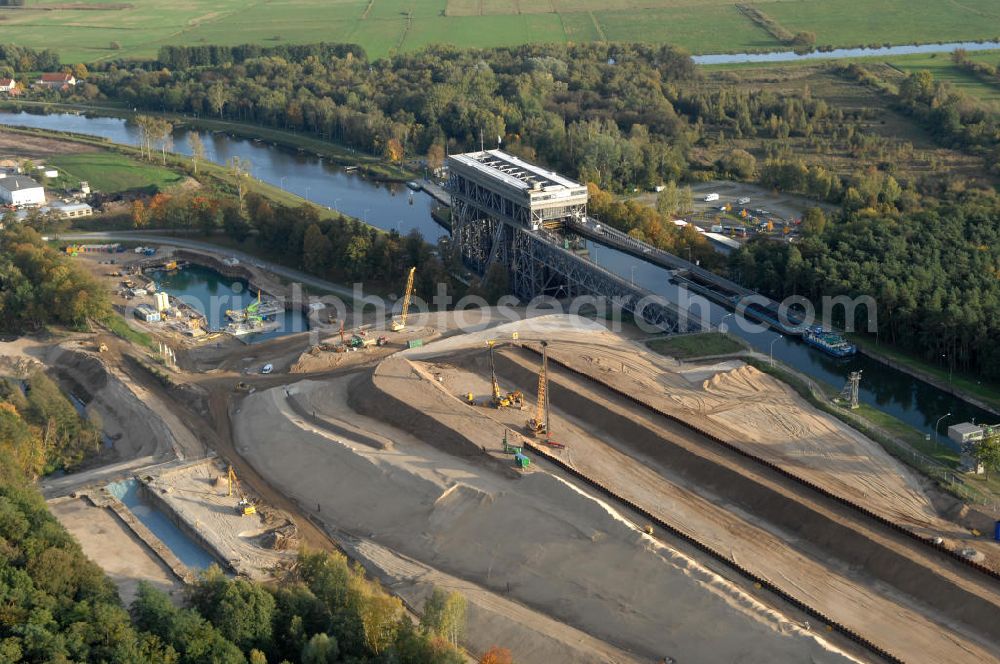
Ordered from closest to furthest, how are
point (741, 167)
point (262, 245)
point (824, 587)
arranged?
point (824, 587) → point (262, 245) → point (741, 167)

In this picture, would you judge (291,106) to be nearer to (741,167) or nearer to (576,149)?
(576,149)

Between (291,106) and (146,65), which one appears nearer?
(291,106)

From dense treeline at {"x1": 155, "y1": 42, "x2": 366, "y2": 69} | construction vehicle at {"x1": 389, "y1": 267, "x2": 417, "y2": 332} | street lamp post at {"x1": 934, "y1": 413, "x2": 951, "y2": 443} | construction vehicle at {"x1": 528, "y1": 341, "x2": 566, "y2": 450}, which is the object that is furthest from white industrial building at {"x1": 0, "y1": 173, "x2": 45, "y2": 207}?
street lamp post at {"x1": 934, "y1": 413, "x2": 951, "y2": 443}

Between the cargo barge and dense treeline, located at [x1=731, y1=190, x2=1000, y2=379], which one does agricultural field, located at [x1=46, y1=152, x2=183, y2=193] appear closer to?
dense treeline, located at [x1=731, y1=190, x2=1000, y2=379]

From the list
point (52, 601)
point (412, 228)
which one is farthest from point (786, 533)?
point (412, 228)

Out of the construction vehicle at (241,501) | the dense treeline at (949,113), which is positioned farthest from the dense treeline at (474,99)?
the construction vehicle at (241,501)

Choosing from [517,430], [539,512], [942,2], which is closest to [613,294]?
[517,430]

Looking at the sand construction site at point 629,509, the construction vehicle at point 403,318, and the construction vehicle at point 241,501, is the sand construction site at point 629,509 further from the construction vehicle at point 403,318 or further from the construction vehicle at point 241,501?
the construction vehicle at point 403,318
